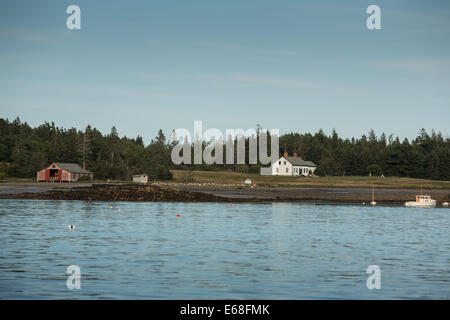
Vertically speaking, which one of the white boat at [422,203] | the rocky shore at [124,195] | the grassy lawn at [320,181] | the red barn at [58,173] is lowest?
the white boat at [422,203]

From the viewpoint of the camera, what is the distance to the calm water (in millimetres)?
20062

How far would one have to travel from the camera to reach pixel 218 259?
2805 cm

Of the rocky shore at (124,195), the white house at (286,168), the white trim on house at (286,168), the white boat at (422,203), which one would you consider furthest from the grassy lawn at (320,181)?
the rocky shore at (124,195)

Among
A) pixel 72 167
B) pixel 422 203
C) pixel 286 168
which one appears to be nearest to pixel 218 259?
pixel 422 203

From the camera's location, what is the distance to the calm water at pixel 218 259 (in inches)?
790

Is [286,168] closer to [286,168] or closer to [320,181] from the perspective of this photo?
[286,168]

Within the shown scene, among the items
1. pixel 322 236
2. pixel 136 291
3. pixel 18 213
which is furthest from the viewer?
pixel 18 213

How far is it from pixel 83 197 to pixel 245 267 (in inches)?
2658

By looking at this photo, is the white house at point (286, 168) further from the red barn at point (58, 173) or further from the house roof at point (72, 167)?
the red barn at point (58, 173)

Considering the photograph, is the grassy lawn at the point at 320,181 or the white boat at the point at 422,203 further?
the grassy lawn at the point at 320,181
